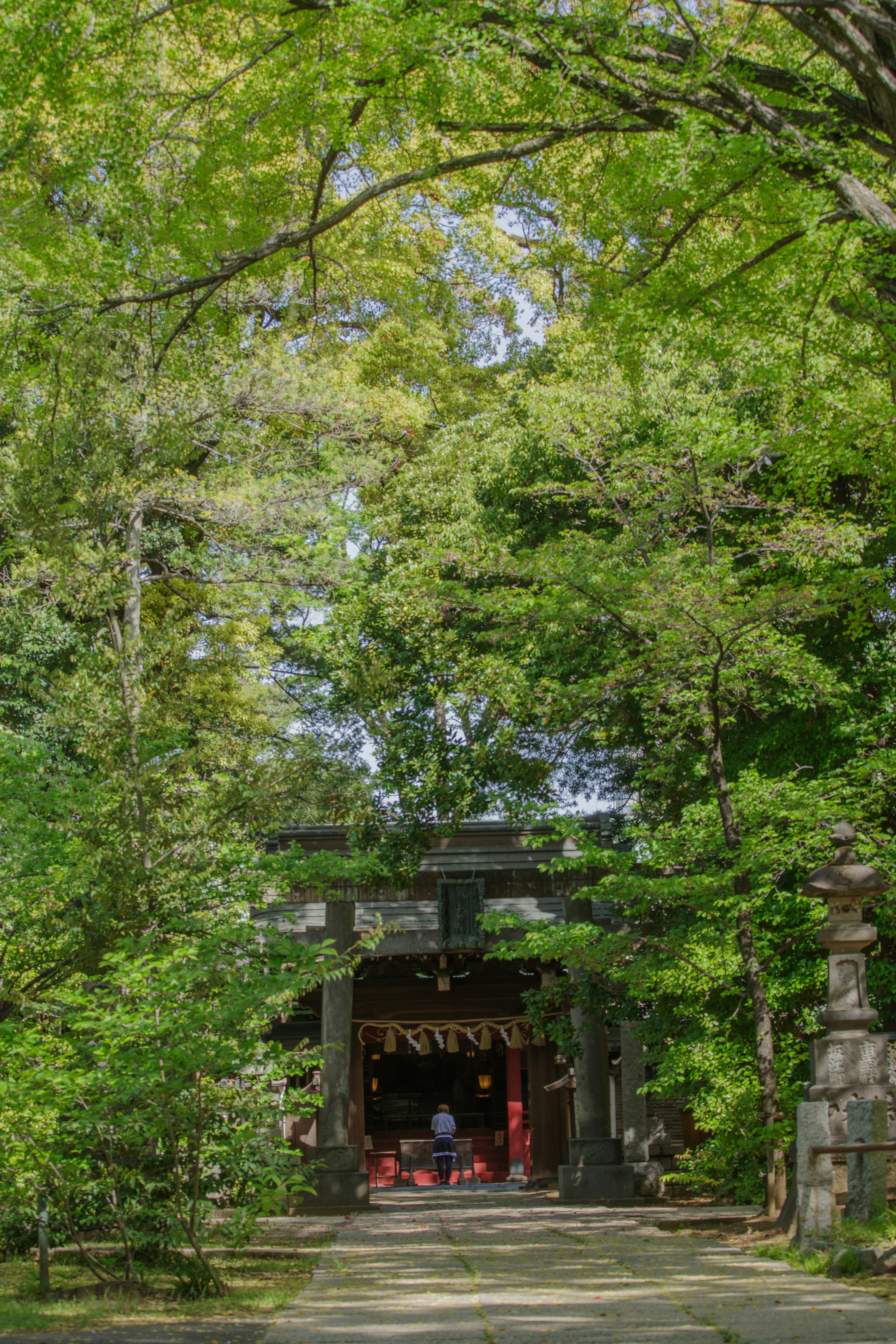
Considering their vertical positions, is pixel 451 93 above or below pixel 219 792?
above

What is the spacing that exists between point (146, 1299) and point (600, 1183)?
25.1 ft

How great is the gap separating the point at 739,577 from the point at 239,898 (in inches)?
213

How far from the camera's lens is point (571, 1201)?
42.6ft

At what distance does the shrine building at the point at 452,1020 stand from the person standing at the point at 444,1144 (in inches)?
36.7

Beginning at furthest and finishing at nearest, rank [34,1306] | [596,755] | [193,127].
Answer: [596,755] < [193,127] < [34,1306]

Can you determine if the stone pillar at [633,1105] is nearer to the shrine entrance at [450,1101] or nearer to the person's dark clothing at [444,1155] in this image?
the person's dark clothing at [444,1155]

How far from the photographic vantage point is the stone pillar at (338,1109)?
515 inches

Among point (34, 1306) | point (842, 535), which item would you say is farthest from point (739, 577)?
point (34, 1306)

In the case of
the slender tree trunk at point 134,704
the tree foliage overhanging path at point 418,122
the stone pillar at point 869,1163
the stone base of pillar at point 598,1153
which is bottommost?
the stone base of pillar at point 598,1153

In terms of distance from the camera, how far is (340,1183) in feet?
43.1

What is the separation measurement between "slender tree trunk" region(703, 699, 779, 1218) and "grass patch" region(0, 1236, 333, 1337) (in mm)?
3889

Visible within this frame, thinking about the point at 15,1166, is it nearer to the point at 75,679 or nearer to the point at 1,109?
the point at 75,679

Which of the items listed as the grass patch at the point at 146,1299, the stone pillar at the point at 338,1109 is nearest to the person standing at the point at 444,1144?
the stone pillar at the point at 338,1109

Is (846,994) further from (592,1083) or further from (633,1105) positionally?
(633,1105)
